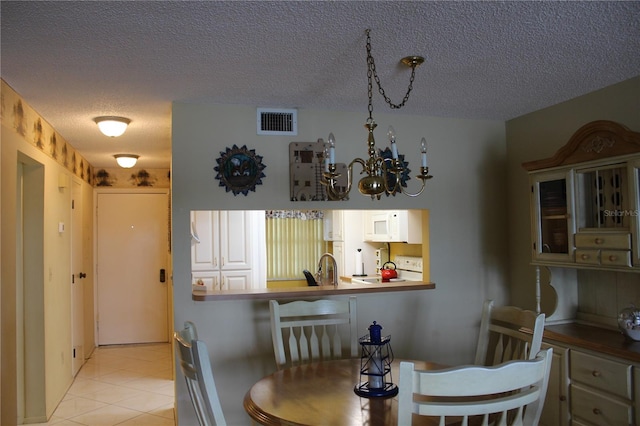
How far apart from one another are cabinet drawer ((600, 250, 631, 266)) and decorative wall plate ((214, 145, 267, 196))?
2.16 meters

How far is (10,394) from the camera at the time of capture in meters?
2.96

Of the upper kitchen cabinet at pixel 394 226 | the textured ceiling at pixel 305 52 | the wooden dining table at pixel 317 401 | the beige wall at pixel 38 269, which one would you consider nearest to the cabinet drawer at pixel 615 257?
the textured ceiling at pixel 305 52

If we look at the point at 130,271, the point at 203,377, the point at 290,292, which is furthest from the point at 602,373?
the point at 130,271

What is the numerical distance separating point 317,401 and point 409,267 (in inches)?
143

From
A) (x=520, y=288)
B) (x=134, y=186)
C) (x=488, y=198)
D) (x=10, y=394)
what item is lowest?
(x=10, y=394)

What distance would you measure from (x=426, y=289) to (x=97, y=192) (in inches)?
193

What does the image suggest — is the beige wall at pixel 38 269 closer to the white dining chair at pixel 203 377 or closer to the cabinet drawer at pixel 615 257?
the white dining chair at pixel 203 377

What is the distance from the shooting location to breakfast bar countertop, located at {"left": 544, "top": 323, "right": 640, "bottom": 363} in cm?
267

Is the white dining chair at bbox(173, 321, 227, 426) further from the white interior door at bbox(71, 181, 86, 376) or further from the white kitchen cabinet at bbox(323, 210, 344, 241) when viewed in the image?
the white kitchen cabinet at bbox(323, 210, 344, 241)

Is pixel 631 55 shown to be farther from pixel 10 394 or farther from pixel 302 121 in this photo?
pixel 10 394

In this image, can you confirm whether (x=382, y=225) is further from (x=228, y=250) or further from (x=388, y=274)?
(x=228, y=250)

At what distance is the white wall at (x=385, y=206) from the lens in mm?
3439

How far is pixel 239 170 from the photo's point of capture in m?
3.50

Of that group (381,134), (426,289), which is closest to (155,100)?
(381,134)
